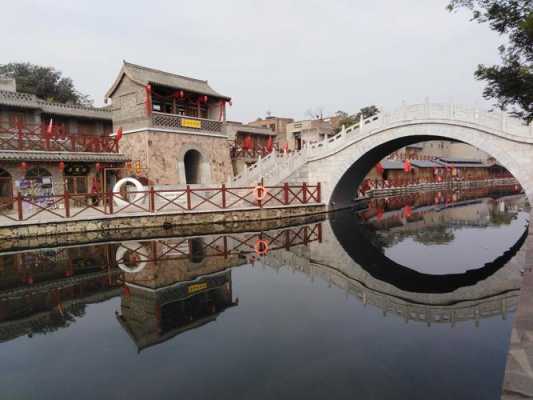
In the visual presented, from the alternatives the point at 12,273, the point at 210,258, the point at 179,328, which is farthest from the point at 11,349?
the point at 210,258

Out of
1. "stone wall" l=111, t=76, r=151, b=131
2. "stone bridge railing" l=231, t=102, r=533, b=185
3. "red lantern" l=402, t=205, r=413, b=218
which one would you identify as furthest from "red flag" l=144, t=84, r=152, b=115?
"red lantern" l=402, t=205, r=413, b=218

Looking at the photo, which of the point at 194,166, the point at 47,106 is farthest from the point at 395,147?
the point at 47,106

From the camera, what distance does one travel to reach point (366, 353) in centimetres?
481

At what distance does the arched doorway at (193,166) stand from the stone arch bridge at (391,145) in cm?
286

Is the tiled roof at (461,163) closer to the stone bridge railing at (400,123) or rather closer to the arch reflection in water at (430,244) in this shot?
the arch reflection in water at (430,244)

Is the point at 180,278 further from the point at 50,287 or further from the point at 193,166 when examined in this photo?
the point at 193,166

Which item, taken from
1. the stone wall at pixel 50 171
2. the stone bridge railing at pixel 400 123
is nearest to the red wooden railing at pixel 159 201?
the stone wall at pixel 50 171

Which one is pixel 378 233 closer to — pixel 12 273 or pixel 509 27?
pixel 509 27

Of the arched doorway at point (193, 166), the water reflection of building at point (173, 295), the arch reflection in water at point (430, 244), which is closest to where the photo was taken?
the water reflection of building at point (173, 295)

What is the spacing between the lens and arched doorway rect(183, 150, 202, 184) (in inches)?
919

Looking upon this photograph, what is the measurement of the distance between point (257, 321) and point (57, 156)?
1583cm

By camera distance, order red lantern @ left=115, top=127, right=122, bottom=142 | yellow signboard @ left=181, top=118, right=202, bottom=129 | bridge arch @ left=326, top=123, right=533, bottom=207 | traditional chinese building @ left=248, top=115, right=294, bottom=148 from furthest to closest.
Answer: traditional chinese building @ left=248, top=115, right=294, bottom=148
yellow signboard @ left=181, top=118, right=202, bottom=129
red lantern @ left=115, top=127, right=122, bottom=142
bridge arch @ left=326, top=123, right=533, bottom=207

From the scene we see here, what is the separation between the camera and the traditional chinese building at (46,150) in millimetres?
17125

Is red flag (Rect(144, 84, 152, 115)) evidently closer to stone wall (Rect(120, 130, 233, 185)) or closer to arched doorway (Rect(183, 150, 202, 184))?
stone wall (Rect(120, 130, 233, 185))
